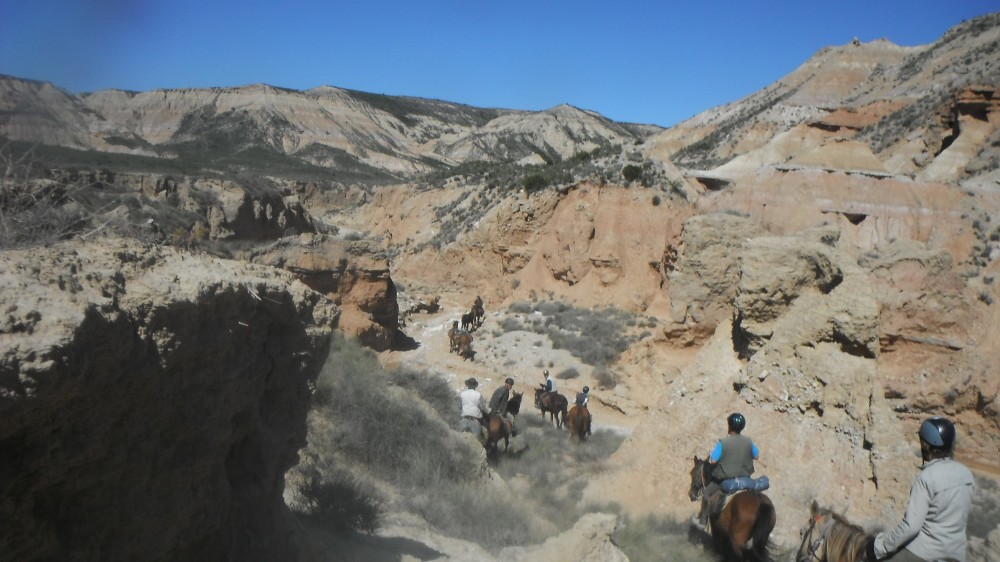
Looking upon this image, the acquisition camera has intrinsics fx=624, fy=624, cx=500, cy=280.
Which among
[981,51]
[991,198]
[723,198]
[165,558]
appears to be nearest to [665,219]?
[723,198]

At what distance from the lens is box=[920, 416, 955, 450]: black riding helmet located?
15.1 feet

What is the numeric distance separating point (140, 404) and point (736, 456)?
572 centimetres

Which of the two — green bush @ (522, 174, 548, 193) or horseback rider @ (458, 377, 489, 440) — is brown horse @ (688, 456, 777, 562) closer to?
horseback rider @ (458, 377, 489, 440)

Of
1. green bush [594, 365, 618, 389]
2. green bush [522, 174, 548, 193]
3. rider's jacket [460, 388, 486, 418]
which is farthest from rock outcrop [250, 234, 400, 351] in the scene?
green bush [522, 174, 548, 193]

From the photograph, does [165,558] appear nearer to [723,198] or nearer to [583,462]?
[583,462]

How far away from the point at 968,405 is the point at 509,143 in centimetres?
10125

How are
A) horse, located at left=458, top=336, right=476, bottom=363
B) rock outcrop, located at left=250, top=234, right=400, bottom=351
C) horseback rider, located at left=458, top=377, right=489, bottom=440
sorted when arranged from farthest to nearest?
horse, located at left=458, top=336, right=476, bottom=363 < rock outcrop, located at left=250, top=234, right=400, bottom=351 < horseback rider, located at left=458, top=377, right=489, bottom=440

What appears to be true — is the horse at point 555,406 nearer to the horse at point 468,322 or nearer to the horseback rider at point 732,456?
the horseback rider at point 732,456

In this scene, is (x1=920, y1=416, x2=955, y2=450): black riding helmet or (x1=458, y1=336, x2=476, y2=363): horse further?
(x1=458, y1=336, x2=476, y2=363): horse

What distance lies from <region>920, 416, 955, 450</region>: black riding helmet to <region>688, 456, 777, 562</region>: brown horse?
2.04 metres

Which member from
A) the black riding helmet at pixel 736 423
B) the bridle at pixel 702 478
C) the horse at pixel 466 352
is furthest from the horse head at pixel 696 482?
the horse at pixel 466 352

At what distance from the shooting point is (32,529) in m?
2.92

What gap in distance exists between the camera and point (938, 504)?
14.9 ft

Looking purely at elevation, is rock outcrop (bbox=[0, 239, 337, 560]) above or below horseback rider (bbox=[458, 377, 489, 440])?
above
